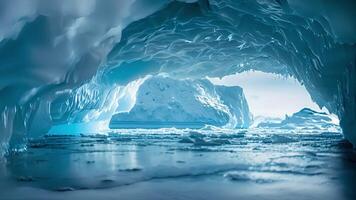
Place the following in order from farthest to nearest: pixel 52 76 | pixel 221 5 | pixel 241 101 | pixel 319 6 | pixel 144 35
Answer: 1. pixel 241 101
2. pixel 144 35
3. pixel 221 5
4. pixel 52 76
5. pixel 319 6

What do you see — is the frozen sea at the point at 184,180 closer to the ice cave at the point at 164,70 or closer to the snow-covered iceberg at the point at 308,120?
the ice cave at the point at 164,70

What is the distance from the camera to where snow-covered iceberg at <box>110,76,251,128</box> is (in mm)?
40062

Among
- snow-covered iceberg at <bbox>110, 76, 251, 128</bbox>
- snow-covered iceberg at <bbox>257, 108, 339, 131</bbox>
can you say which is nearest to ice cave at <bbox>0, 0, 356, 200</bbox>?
snow-covered iceberg at <bbox>110, 76, 251, 128</bbox>

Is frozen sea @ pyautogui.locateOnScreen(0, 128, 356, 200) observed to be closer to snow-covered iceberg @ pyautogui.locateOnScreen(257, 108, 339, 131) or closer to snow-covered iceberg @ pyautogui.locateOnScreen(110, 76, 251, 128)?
snow-covered iceberg @ pyautogui.locateOnScreen(110, 76, 251, 128)

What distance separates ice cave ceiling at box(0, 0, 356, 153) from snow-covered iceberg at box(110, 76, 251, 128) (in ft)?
66.3

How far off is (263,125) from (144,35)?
42.5 metres

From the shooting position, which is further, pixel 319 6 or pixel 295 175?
pixel 319 6

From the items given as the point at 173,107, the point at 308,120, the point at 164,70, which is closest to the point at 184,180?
the point at 164,70

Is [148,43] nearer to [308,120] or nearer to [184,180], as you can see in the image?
[184,180]

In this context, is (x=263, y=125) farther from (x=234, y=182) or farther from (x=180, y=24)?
(x=234, y=182)

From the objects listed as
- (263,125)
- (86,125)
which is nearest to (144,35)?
(86,125)

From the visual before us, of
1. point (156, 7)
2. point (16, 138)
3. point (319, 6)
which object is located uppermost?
point (156, 7)

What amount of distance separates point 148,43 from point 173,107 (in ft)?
84.4

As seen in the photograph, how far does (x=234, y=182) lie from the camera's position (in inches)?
222
